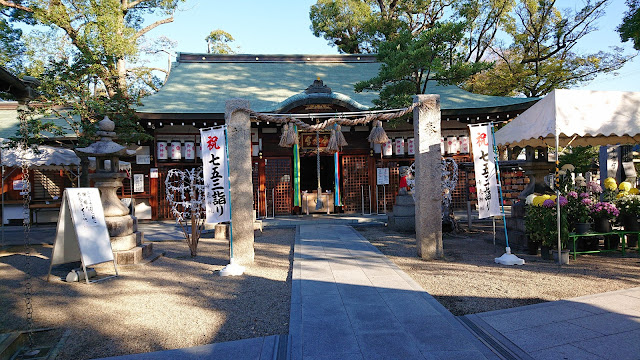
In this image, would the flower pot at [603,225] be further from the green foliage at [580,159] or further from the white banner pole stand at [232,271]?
the green foliage at [580,159]

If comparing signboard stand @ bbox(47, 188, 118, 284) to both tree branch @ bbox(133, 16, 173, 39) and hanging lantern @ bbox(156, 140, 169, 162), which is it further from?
tree branch @ bbox(133, 16, 173, 39)

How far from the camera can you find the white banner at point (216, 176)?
21.3 ft

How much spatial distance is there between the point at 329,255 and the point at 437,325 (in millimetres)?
3916

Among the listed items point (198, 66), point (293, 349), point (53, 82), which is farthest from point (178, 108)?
point (293, 349)

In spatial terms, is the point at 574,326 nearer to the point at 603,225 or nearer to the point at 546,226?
the point at 546,226

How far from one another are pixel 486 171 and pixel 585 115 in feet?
6.91

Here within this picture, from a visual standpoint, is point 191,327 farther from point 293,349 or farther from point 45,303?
point 45,303

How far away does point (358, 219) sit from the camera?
1323 cm

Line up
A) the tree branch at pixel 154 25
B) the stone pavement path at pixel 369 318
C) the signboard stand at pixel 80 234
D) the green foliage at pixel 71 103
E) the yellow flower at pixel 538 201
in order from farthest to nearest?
1. the tree branch at pixel 154 25
2. the green foliage at pixel 71 103
3. the yellow flower at pixel 538 201
4. the signboard stand at pixel 80 234
5. the stone pavement path at pixel 369 318

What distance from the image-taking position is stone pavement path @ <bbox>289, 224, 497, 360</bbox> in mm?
3207

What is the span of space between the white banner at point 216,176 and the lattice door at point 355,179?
936 centimetres

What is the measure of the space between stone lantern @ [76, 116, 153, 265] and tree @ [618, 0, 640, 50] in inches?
539

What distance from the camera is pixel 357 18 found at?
2486 centimetres

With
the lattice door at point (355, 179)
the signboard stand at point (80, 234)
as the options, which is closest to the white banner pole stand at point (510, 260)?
the signboard stand at point (80, 234)
